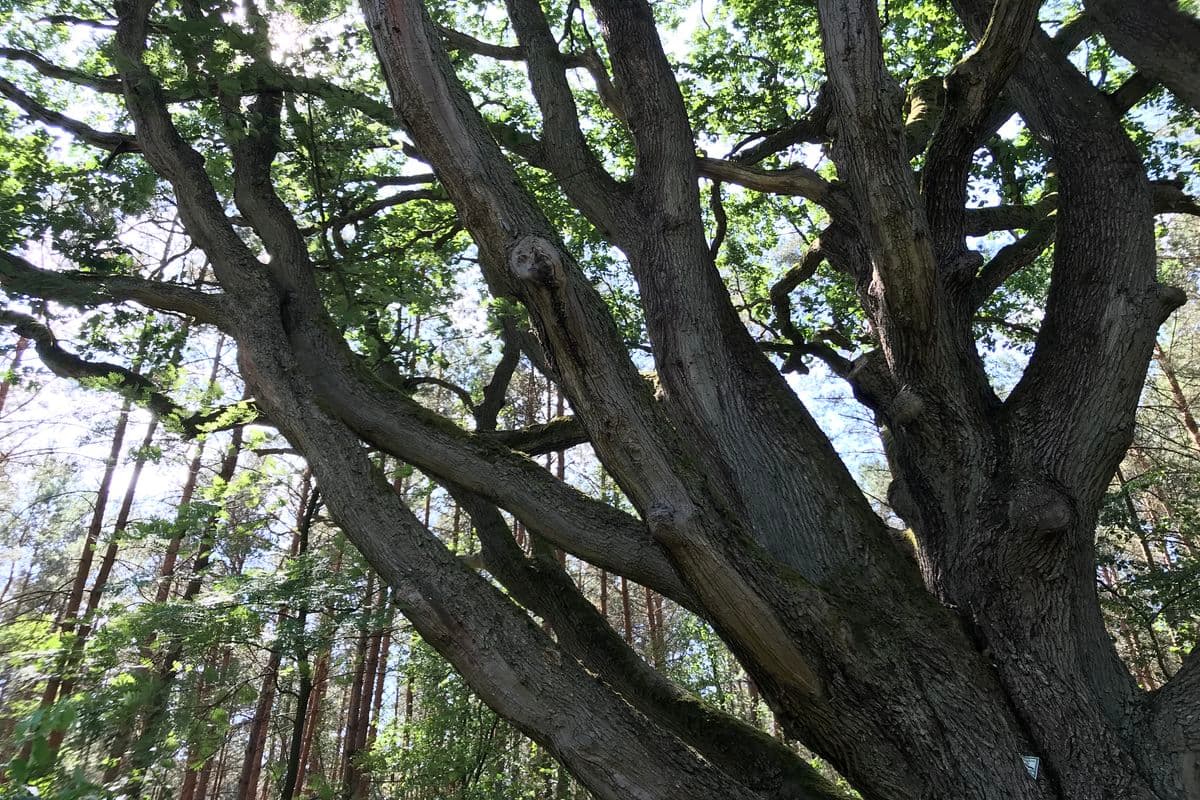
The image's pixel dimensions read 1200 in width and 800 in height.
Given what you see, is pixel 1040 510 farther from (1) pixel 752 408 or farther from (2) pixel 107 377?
(2) pixel 107 377

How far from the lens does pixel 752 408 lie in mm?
3812

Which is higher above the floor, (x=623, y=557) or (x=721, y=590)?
(x=623, y=557)

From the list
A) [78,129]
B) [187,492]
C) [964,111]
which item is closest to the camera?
[964,111]

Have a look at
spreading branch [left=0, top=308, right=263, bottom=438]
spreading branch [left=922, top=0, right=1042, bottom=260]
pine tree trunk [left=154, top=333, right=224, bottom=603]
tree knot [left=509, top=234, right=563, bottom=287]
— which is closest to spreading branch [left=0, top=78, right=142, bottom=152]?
spreading branch [left=0, top=308, right=263, bottom=438]

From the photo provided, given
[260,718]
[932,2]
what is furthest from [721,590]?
[260,718]

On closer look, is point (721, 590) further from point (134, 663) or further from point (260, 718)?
point (260, 718)

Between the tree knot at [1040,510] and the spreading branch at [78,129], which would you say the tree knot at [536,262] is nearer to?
the tree knot at [1040,510]

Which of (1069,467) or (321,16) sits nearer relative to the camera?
(1069,467)

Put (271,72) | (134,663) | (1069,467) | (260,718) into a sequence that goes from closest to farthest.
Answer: (1069,467) → (271,72) → (134,663) → (260,718)

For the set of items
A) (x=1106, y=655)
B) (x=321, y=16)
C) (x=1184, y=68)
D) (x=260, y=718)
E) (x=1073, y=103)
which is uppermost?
(x=321, y=16)

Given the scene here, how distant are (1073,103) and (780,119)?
3.34m

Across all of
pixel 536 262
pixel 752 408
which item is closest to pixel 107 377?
pixel 536 262

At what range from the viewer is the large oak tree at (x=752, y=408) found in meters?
2.66

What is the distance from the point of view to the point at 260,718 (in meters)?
11.3
